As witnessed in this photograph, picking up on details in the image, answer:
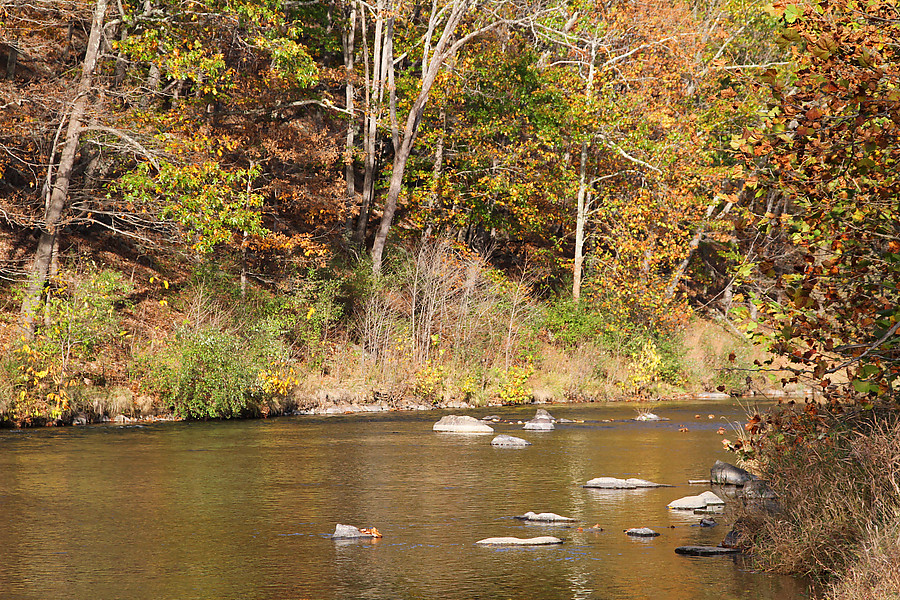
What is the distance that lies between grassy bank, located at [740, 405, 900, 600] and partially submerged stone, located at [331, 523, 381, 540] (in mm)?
4139

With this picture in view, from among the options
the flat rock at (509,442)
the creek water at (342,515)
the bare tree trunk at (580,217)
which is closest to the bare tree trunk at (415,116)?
the bare tree trunk at (580,217)

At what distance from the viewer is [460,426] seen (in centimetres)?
2412

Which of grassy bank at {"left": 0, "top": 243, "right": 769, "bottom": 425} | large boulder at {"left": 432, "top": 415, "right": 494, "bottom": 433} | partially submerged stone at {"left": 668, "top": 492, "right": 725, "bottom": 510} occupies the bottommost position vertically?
partially submerged stone at {"left": 668, "top": 492, "right": 725, "bottom": 510}

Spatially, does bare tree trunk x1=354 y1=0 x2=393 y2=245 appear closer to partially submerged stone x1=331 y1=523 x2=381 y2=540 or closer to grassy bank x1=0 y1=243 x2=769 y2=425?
grassy bank x1=0 y1=243 x2=769 y2=425

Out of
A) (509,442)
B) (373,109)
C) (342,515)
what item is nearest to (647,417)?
(509,442)

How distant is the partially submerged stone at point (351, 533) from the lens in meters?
11.8

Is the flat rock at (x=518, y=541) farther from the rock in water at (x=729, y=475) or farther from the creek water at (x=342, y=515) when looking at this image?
the rock in water at (x=729, y=475)

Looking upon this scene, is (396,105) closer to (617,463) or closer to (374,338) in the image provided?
(374,338)

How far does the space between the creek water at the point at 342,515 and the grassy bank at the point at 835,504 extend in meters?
0.38

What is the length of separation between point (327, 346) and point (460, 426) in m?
8.00

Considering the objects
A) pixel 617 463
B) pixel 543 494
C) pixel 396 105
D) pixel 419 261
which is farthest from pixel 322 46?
pixel 543 494

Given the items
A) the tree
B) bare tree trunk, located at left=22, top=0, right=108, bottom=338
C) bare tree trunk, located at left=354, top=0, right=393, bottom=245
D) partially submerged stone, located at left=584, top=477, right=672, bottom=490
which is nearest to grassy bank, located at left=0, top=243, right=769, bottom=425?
bare tree trunk, located at left=22, top=0, right=108, bottom=338

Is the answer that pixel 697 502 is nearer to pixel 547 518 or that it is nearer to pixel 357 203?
pixel 547 518

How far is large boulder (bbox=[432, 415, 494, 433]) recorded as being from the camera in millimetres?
23984
